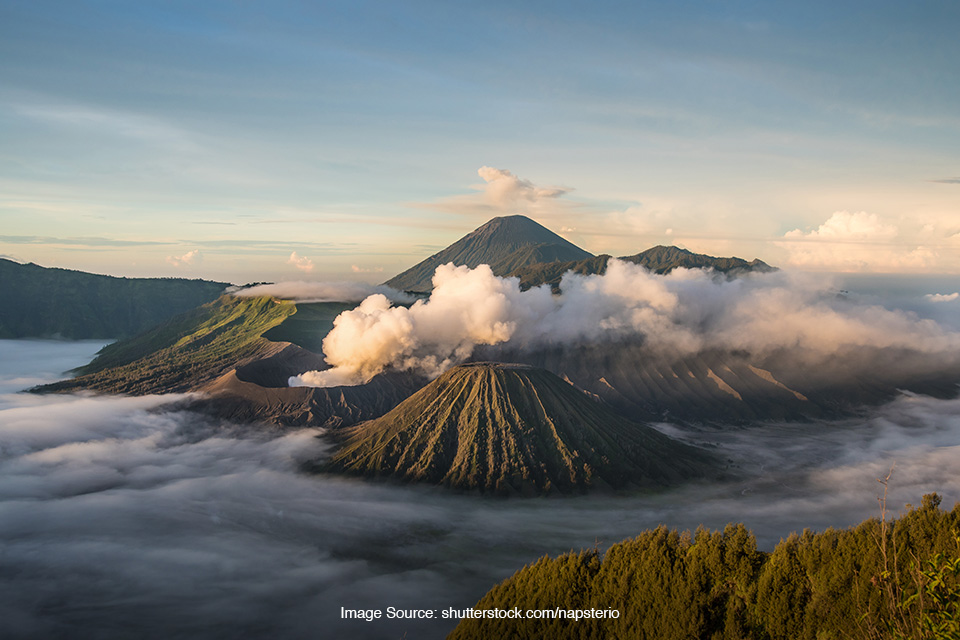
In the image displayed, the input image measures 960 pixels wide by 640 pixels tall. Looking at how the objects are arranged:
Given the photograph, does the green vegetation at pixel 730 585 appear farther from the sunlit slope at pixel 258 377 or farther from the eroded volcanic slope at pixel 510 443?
the sunlit slope at pixel 258 377

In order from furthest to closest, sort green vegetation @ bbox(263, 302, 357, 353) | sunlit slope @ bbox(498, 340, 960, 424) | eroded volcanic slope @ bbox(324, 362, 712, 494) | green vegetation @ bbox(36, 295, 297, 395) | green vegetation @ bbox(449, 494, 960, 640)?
green vegetation @ bbox(263, 302, 357, 353) < green vegetation @ bbox(36, 295, 297, 395) < sunlit slope @ bbox(498, 340, 960, 424) < eroded volcanic slope @ bbox(324, 362, 712, 494) < green vegetation @ bbox(449, 494, 960, 640)

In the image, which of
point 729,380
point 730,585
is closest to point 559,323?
point 729,380

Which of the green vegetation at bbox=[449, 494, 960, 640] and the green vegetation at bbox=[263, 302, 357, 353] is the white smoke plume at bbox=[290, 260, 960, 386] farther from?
the green vegetation at bbox=[449, 494, 960, 640]

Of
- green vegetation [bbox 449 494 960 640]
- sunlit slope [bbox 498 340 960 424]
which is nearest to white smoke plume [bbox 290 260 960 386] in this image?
sunlit slope [bbox 498 340 960 424]

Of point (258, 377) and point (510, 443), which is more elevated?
point (258, 377)

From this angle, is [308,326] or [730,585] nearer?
[730,585]

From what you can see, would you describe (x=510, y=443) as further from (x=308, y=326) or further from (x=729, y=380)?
(x=308, y=326)
